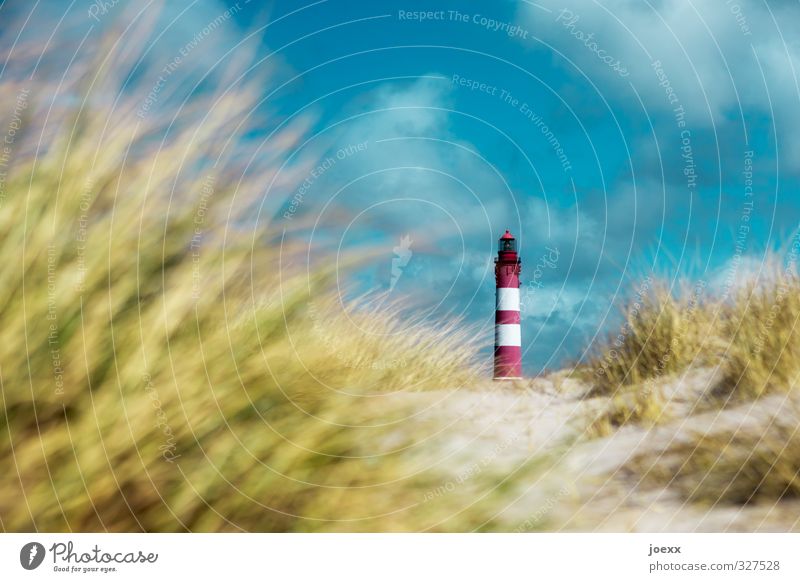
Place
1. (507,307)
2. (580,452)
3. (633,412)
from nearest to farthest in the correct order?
(580,452), (633,412), (507,307)

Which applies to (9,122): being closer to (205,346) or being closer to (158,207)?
(158,207)

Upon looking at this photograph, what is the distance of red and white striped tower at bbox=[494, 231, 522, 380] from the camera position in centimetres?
1077

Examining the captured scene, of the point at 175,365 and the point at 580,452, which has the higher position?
the point at 175,365

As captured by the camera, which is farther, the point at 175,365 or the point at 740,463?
the point at 740,463

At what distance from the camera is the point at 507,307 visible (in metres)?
11.8

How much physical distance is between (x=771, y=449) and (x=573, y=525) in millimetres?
1768

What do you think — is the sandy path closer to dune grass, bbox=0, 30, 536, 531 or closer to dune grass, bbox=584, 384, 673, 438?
dune grass, bbox=584, 384, 673, 438

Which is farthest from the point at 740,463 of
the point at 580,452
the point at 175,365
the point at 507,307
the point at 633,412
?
the point at 507,307

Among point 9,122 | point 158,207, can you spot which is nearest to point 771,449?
point 158,207

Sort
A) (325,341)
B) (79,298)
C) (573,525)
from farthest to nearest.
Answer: (573,525), (325,341), (79,298)

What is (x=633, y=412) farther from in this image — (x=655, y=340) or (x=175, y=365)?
(x=175, y=365)

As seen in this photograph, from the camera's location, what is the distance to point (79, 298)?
380cm

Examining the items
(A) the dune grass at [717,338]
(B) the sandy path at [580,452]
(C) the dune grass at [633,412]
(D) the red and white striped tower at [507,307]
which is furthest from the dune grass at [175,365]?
(D) the red and white striped tower at [507,307]

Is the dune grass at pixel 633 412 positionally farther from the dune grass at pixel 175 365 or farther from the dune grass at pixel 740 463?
the dune grass at pixel 175 365
